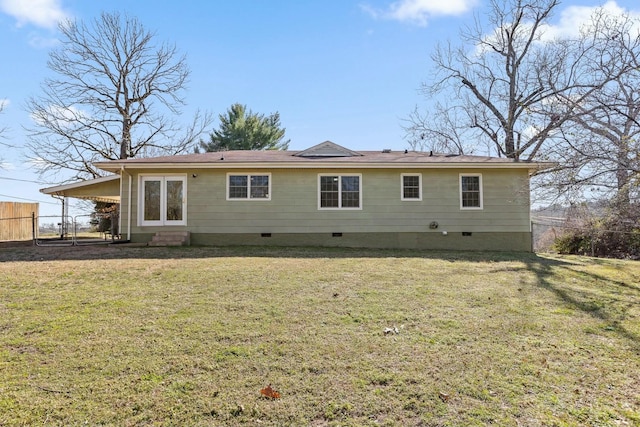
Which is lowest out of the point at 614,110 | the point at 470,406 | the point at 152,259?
the point at 470,406

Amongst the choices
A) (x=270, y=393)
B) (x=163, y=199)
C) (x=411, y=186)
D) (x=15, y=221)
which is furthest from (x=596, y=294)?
(x=15, y=221)

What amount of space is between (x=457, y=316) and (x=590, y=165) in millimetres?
4946

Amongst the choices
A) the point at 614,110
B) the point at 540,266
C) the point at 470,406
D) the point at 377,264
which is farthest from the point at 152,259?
the point at 614,110

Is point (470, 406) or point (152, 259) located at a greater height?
point (152, 259)

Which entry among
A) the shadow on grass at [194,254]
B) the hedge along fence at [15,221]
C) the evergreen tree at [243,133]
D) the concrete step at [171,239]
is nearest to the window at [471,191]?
the shadow on grass at [194,254]

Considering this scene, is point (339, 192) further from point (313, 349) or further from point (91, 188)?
→ point (91, 188)

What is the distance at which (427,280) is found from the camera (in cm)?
680

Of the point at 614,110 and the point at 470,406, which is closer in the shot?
the point at 470,406

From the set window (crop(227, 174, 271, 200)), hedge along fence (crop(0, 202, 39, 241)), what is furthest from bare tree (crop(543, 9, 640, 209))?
hedge along fence (crop(0, 202, 39, 241))

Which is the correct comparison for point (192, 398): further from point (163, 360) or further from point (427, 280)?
point (427, 280)

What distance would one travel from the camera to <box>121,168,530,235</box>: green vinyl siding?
39.8 ft

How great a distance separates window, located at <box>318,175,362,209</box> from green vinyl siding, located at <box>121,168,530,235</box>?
16 cm

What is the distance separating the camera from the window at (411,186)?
12.4m

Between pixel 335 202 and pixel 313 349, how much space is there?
889 cm
